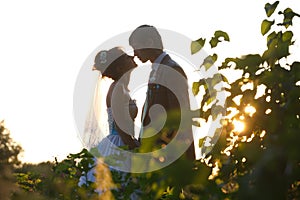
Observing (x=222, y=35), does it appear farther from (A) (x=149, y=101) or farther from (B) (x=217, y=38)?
(A) (x=149, y=101)

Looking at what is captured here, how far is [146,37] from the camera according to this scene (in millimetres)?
5324

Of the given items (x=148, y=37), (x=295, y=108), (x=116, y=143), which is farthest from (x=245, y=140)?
(x=116, y=143)

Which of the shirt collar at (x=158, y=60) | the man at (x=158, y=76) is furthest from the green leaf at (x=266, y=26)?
the shirt collar at (x=158, y=60)

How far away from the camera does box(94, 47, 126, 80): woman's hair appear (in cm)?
674

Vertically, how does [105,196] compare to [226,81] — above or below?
below

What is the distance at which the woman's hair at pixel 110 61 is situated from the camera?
22.1 ft

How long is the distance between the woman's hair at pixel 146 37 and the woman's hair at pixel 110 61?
4.45 ft

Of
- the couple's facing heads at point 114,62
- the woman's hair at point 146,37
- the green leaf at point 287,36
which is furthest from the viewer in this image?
the couple's facing heads at point 114,62

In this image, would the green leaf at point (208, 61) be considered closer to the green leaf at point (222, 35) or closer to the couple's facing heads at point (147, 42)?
the green leaf at point (222, 35)

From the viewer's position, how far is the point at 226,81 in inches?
94.1

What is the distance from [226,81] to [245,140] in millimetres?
262

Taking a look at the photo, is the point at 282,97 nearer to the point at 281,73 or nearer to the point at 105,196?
the point at 281,73

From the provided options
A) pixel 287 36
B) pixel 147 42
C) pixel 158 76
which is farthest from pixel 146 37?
pixel 287 36

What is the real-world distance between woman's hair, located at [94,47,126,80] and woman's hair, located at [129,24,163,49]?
1357 millimetres
